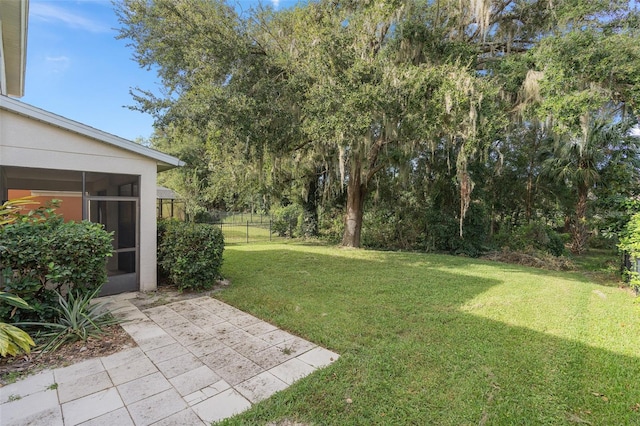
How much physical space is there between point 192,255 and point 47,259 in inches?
76.5

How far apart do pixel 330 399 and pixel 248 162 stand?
24.5 ft

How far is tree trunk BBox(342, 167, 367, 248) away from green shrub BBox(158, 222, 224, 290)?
611cm

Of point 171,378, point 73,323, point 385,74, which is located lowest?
point 171,378

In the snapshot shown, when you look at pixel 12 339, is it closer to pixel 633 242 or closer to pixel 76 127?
pixel 76 127

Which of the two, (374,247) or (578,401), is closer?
(578,401)

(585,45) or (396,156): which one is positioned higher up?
(585,45)

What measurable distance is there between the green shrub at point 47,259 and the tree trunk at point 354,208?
7.83 metres

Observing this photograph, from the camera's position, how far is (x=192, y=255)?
16.6ft

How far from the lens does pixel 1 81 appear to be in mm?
5531

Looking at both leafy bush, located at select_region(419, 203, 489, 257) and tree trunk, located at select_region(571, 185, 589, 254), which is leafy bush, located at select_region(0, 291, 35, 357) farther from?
tree trunk, located at select_region(571, 185, 589, 254)

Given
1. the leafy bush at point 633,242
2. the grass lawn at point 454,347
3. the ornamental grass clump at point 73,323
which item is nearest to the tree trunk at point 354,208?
the grass lawn at point 454,347

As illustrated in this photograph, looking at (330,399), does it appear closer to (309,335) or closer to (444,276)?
(309,335)

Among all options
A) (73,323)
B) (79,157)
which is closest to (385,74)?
(79,157)

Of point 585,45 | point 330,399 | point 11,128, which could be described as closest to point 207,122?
point 11,128
